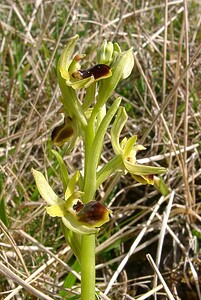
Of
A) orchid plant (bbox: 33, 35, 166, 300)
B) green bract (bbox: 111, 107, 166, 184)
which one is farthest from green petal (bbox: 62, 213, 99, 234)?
green bract (bbox: 111, 107, 166, 184)

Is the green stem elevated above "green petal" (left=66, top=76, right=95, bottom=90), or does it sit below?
below

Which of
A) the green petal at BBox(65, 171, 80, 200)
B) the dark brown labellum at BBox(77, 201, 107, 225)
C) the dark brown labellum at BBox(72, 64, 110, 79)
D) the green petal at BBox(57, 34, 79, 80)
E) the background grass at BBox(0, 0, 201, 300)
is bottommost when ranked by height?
the background grass at BBox(0, 0, 201, 300)

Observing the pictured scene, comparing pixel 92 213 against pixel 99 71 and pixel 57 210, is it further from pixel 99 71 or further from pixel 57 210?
pixel 99 71

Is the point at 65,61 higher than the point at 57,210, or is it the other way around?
the point at 65,61

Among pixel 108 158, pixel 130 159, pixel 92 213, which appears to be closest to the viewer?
pixel 92 213

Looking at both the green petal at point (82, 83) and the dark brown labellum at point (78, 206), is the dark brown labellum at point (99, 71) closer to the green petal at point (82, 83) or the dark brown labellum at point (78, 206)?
the green petal at point (82, 83)

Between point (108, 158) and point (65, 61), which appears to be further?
point (108, 158)

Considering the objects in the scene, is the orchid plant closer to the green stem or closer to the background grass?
the green stem

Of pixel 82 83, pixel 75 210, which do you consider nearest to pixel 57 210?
pixel 75 210
